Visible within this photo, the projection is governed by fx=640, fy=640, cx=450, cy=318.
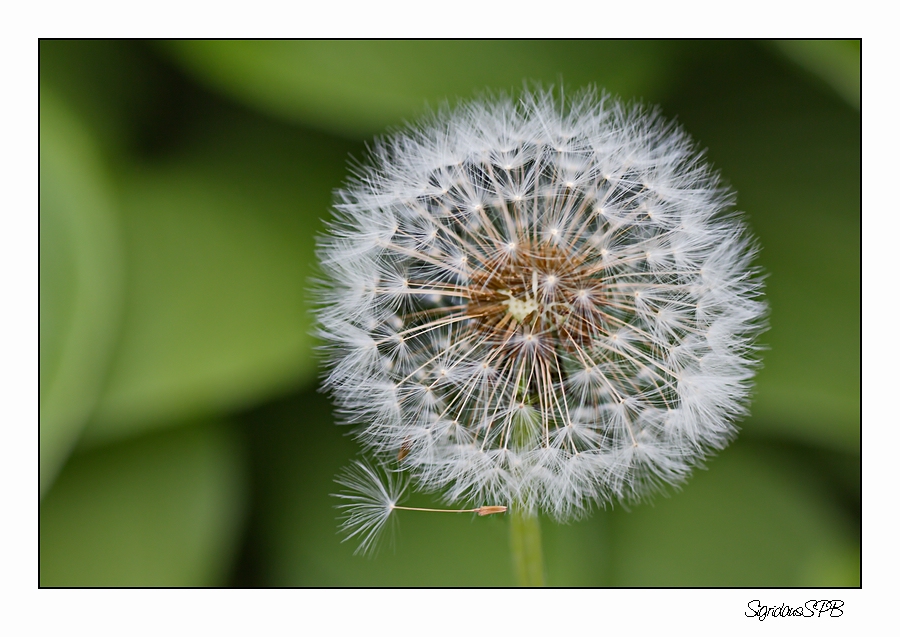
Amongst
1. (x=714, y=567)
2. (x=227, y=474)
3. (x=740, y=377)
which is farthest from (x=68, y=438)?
(x=714, y=567)

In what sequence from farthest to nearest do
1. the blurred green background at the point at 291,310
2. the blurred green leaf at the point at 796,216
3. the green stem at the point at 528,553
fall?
the blurred green leaf at the point at 796,216 → the blurred green background at the point at 291,310 → the green stem at the point at 528,553

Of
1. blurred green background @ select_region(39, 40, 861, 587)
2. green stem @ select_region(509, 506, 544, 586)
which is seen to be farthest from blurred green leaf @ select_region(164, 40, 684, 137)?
green stem @ select_region(509, 506, 544, 586)

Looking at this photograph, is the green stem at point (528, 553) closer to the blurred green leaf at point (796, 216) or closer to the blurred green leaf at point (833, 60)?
the blurred green leaf at point (796, 216)

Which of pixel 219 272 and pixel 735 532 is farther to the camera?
pixel 735 532

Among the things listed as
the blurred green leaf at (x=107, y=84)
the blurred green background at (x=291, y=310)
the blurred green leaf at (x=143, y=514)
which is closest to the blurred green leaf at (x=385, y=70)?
the blurred green background at (x=291, y=310)

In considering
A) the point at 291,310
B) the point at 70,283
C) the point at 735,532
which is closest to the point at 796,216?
the point at 735,532

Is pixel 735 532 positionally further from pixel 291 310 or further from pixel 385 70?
pixel 385 70
